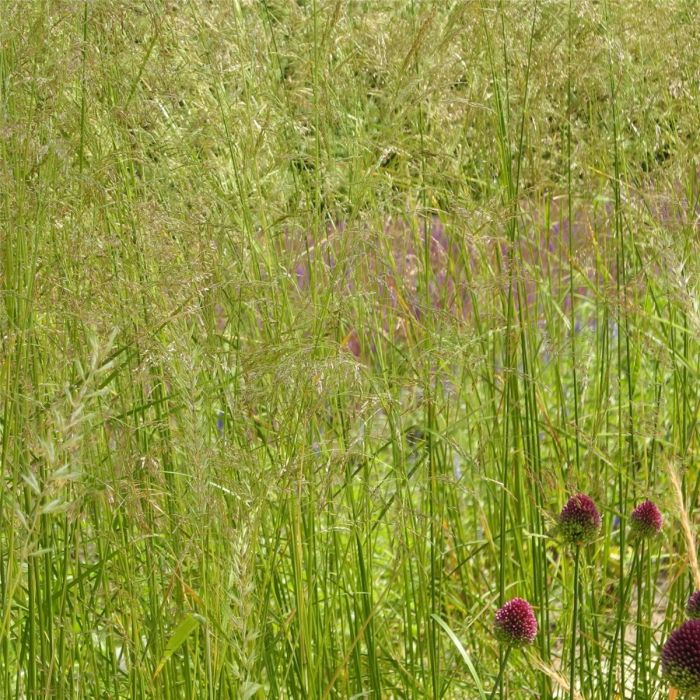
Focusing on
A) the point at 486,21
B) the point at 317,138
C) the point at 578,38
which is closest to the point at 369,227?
the point at 317,138

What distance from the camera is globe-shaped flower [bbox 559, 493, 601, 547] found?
1.58 m

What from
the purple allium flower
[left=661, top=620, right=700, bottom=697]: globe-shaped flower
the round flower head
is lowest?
[left=661, top=620, right=700, bottom=697]: globe-shaped flower

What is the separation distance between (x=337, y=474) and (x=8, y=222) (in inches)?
20.4

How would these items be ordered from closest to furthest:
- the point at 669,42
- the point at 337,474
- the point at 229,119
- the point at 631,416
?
the point at 337,474 → the point at 229,119 → the point at 631,416 → the point at 669,42

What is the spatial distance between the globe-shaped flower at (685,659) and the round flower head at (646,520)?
0.90 feet

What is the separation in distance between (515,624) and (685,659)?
0.83 feet

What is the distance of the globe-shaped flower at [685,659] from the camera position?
53.3 inches

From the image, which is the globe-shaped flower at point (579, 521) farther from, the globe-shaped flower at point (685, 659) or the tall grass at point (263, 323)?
the globe-shaped flower at point (685, 659)

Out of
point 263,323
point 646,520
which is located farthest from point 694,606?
point 263,323

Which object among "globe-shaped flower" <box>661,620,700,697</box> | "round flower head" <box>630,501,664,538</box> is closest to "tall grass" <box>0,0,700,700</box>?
"round flower head" <box>630,501,664,538</box>

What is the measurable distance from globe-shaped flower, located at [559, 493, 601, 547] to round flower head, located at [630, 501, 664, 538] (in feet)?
0.32

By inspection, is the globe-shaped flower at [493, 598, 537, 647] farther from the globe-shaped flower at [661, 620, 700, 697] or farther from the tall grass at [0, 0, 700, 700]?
the globe-shaped flower at [661, 620, 700, 697]

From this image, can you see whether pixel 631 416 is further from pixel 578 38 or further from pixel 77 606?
pixel 77 606

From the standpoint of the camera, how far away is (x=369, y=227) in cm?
184
